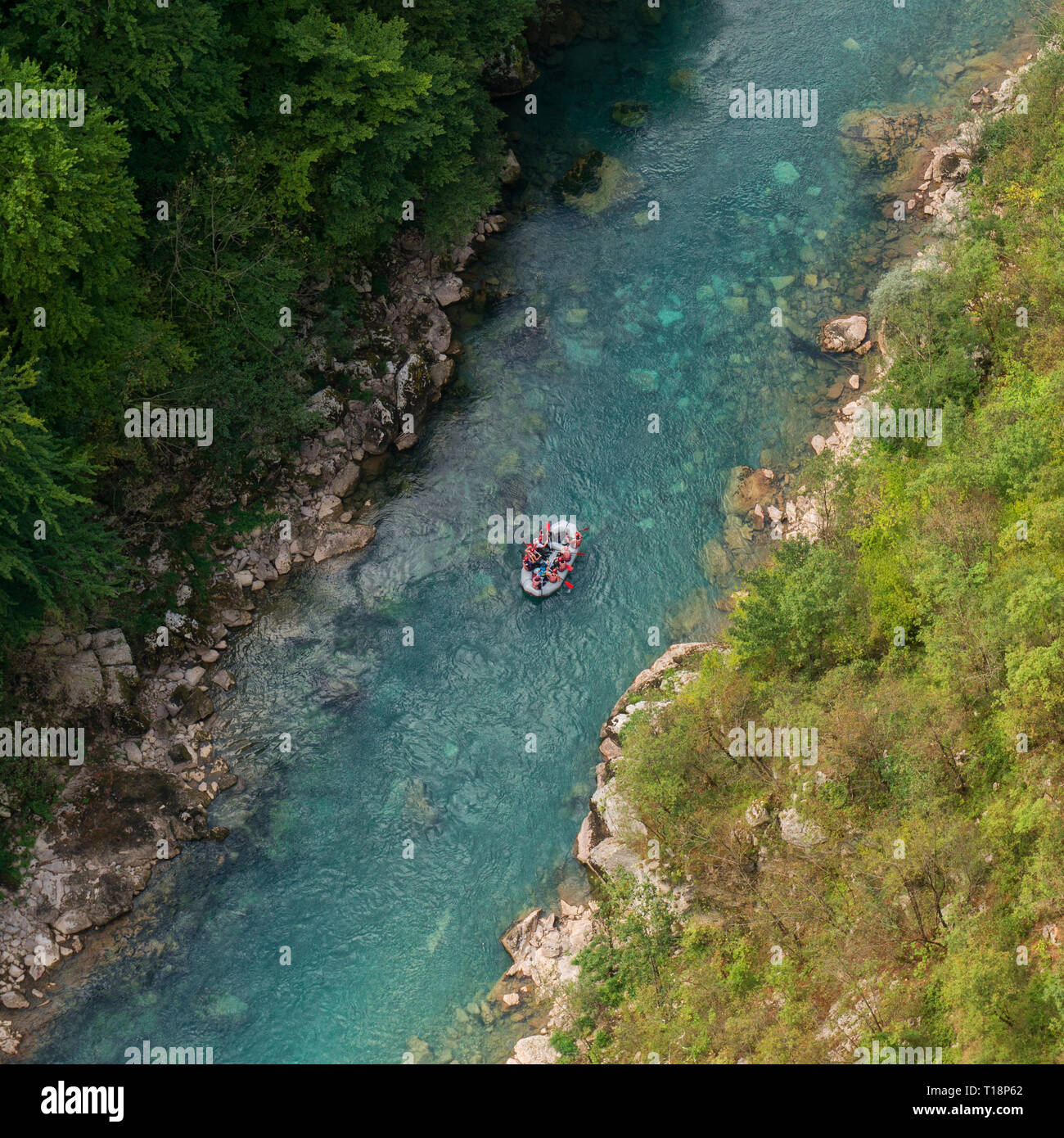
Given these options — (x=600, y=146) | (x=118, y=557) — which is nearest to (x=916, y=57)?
(x=600, y=146)

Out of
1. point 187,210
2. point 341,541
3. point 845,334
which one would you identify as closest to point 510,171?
point 845,334

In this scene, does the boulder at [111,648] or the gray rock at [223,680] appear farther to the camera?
the gray rock at [223,680]

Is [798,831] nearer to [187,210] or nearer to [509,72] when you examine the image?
[187,210]

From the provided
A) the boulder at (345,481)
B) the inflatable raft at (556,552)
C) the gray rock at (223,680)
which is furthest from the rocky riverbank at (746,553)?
the boulder at (345,481)

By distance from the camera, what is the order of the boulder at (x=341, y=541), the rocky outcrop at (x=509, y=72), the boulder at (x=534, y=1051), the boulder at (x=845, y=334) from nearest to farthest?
the boulder at (x=534, y=1051)
the boulder at (x=341, y=541)
the boulder at (x=845, y=334)
the rocky outcrop at (x=509, y=72)

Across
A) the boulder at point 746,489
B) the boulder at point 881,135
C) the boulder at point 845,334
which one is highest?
the boulder at point 881,135

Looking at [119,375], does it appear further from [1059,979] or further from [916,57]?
[916,57]

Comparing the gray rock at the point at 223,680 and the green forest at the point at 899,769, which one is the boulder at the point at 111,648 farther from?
the green forest at the point at 899,769

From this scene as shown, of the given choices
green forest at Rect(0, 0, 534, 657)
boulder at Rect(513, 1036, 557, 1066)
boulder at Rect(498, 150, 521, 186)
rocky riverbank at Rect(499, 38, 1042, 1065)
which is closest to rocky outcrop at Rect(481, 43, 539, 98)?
boulder at Rect(498, 150, 521, 186)
